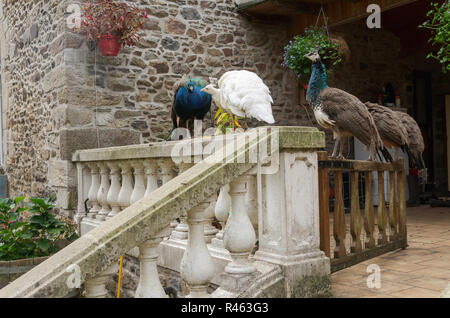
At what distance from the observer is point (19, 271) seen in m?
3.72

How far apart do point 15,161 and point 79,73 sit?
304 cm

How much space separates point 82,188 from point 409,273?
360cm

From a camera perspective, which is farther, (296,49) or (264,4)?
(264,4)

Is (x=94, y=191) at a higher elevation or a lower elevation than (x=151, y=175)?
lower

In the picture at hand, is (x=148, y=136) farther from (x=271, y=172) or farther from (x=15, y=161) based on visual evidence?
(x=271, y=172)

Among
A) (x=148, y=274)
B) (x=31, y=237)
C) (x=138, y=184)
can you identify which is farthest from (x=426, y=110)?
(x=148, y=274)

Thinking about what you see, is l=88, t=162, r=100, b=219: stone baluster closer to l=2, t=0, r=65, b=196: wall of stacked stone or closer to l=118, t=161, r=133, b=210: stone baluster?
l=118, t=161, r=133, b=210: stone baluster

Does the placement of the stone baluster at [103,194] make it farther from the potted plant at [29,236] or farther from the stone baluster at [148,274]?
the stone baluster at [148,274]

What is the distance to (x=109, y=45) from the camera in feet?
19.7

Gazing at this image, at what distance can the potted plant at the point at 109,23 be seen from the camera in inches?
230

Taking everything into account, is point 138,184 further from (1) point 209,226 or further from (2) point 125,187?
(1) point 209,226

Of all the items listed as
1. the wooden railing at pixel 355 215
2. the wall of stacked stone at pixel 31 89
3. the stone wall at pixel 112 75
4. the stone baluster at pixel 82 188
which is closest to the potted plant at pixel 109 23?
the stone wall at pixel 112 75
